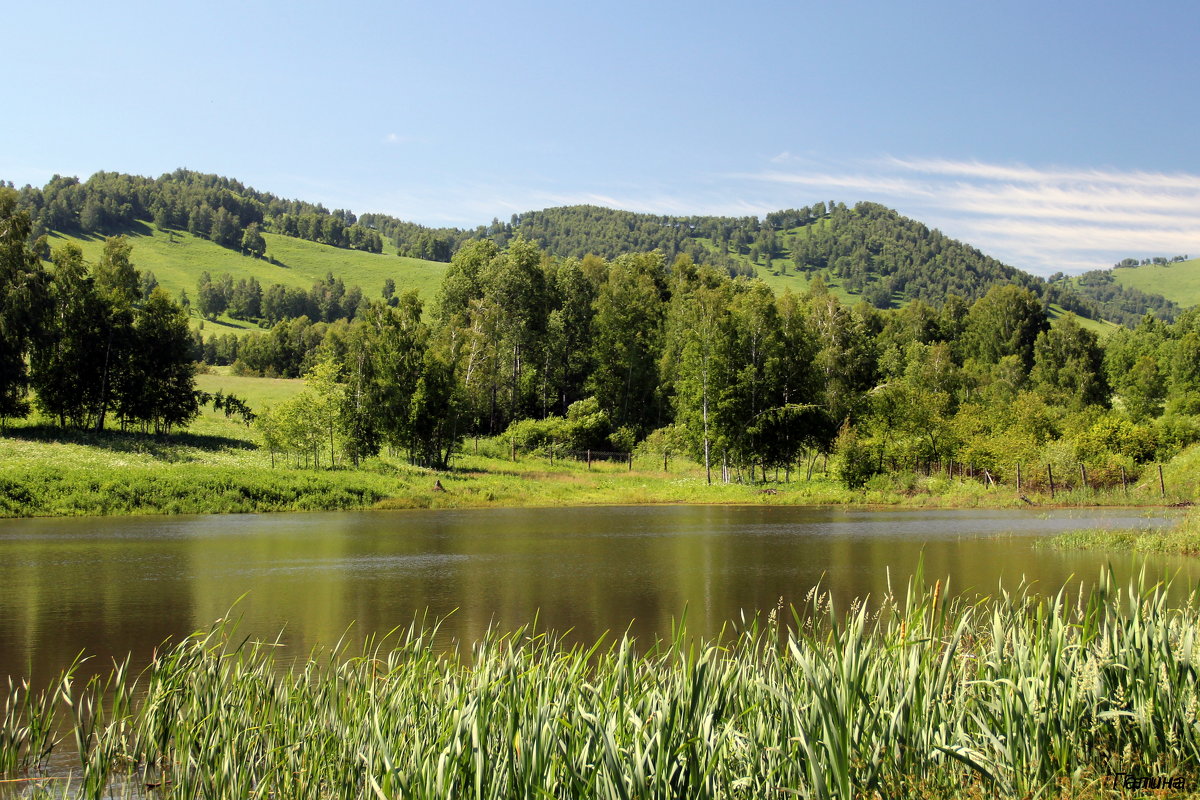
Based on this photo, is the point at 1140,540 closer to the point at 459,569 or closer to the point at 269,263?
the point at 459,569

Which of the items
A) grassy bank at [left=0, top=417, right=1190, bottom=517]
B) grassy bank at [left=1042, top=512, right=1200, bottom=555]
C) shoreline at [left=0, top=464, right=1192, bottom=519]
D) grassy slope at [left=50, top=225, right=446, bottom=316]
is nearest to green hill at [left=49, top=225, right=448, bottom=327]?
grassy slope at [left=50, top=225, right=446, bottom=316]

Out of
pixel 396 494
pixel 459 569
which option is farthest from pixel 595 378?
pixel 459 569

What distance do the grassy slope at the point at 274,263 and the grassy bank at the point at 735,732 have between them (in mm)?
139014

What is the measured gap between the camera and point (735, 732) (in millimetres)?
5855

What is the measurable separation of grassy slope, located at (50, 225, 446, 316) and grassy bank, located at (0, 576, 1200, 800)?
13901 cm

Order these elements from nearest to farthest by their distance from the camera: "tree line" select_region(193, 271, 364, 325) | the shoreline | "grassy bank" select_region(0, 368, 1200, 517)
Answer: the shoreline, "grassy bank" select_region(0, 368, 1200, 517), "tree line" select_region(193, 271, 364, 325)

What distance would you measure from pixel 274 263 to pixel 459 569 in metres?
162

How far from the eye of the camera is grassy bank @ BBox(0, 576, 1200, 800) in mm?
5539

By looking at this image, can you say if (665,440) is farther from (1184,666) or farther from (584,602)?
(1184,666)

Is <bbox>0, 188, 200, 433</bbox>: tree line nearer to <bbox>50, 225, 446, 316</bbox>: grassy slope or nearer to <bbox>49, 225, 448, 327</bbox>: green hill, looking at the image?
<bbox>49, 225, 448, 327</bbox>: green hill

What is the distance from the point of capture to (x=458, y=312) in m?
75.7

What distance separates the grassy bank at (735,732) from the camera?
5539 mm

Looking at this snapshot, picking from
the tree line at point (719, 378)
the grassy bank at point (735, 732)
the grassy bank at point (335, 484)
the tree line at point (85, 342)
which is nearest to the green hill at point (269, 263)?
the tree line at point (719, 378)

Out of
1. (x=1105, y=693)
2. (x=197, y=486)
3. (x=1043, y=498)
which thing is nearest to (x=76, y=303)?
(x=197, y=486)
